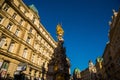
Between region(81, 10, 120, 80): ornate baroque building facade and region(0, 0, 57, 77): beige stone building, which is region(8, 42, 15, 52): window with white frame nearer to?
region(0, 0, 57, 77): beige stone building

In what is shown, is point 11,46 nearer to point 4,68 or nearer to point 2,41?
point 2,41

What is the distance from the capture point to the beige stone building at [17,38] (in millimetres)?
21719

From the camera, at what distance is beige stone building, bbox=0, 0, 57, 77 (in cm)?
2172

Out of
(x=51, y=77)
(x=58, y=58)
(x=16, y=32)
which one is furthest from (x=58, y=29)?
(x=51, y=77)

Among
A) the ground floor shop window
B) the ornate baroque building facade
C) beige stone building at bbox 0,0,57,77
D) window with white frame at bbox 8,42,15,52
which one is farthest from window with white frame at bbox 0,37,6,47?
the ornate baroque building facade

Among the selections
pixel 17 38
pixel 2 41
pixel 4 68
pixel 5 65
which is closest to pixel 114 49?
pixel 17 38

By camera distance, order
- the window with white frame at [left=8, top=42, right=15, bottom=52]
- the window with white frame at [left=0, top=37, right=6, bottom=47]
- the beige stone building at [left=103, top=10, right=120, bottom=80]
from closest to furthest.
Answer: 1. the window with white frame at [left=0, top=37, right=6, bottom=47]
2. the window with white frame at [left=8, top=42, right=15, bottom=52]
3. the beige stone building at [left=103, top=10, right=120, bottom=80]

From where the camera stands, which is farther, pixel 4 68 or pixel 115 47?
pixel 115 47

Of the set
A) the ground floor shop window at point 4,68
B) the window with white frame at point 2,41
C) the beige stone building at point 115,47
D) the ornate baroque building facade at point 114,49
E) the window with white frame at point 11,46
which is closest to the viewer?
the ground floor shop window at point 4,68

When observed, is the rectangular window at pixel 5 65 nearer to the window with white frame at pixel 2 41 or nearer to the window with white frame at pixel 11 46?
the window with white frame at pixel 11 46

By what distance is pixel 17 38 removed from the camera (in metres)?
25.1

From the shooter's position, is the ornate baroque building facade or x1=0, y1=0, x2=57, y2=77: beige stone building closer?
x1=0, y1=0, x2=57, y2=77: beige stone building

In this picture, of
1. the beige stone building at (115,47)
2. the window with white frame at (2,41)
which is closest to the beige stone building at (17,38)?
the window with white frame at (2,41)

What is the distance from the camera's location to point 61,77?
66.6ft
